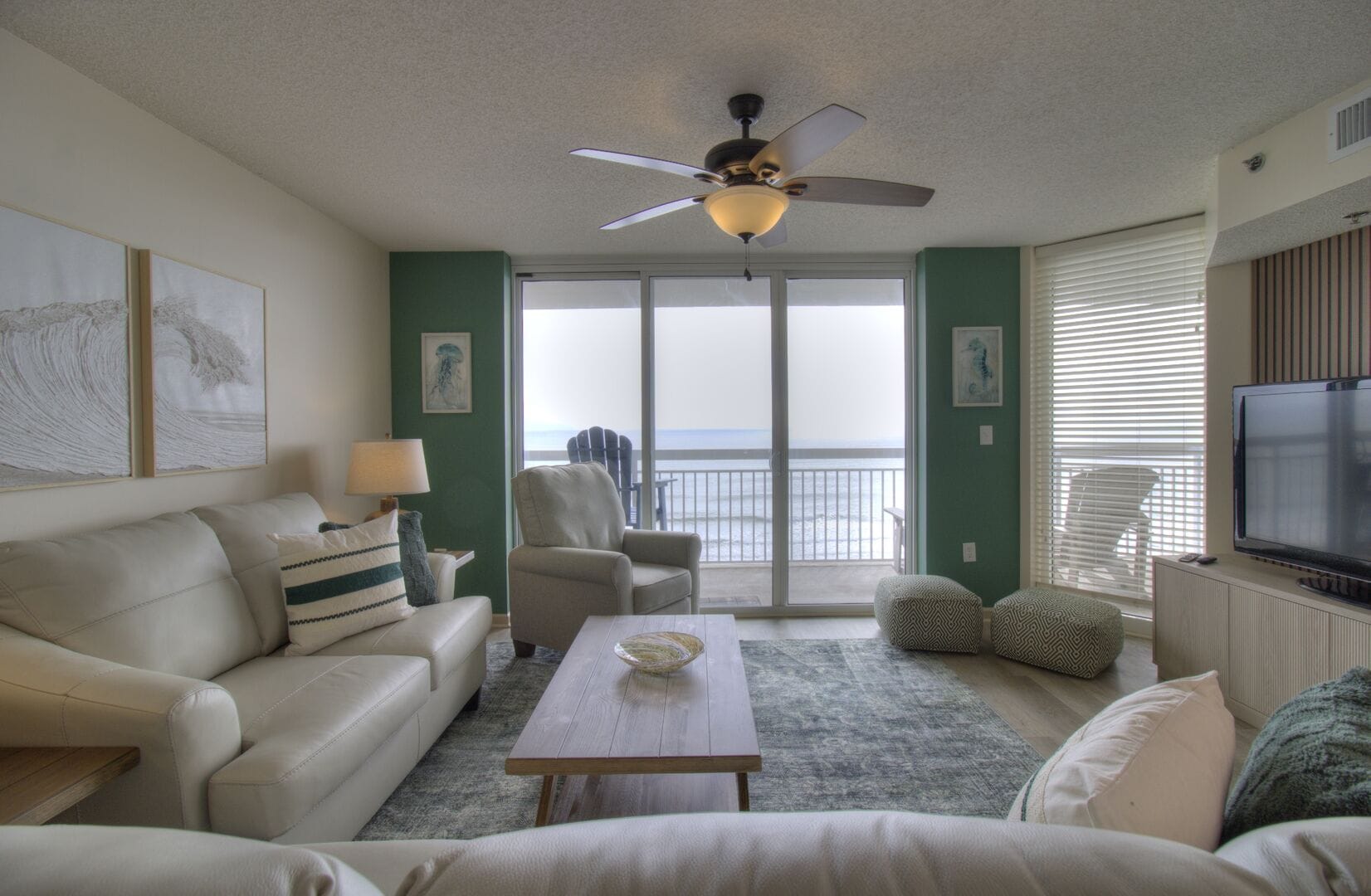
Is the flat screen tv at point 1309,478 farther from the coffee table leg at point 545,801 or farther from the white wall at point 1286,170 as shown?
the coffee table leg at point 545,801

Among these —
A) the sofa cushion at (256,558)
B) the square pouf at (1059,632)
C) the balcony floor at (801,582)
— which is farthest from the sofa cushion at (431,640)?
the square pouf at (1059,632)

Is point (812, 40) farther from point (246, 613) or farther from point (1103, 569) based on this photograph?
point (1103, 569)

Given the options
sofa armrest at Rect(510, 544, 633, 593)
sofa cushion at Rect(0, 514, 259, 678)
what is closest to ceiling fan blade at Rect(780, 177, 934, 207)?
sofa armrest at Rect(510, 544, 633, 593)

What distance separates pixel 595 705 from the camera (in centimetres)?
179

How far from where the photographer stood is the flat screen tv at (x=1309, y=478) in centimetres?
220

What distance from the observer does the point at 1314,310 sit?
2.66 metres

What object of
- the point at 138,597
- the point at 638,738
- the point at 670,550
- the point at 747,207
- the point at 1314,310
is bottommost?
the point at 638,738

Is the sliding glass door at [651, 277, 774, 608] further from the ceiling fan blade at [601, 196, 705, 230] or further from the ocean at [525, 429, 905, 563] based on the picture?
the ceiling fan blade at [601, 196, 705, 230]

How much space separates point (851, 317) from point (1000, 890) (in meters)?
4.03

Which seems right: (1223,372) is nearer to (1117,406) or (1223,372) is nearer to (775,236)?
(1117,406)

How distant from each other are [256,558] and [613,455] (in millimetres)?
2270

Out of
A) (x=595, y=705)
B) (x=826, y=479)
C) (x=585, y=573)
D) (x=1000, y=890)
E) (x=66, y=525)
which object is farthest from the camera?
(x=826, y=479)

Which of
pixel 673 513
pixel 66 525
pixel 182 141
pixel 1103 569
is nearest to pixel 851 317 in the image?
pixel 673 513

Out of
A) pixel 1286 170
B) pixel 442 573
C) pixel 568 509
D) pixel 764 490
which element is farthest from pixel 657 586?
pixel 1286 170
